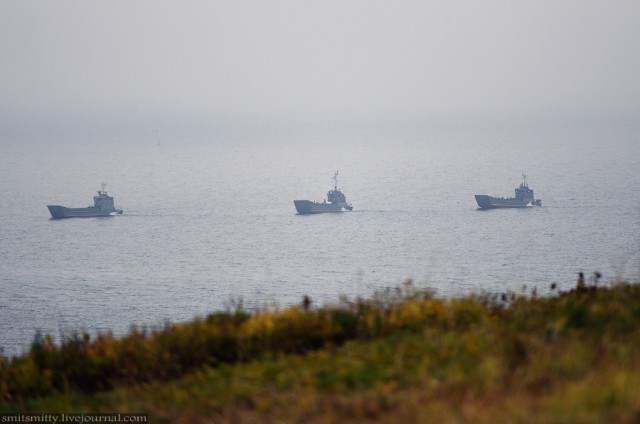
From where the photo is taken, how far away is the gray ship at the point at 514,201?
145 meters

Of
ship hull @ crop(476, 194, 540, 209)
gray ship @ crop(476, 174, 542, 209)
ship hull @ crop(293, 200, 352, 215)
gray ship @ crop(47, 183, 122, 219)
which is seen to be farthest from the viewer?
ship hull @ crop(293, 200, 352, 215)

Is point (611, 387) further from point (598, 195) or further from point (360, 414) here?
point (598, 195)

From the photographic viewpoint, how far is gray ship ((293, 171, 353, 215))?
156 meters

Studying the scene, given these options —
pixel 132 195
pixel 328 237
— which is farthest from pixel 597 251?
pixel 132 195

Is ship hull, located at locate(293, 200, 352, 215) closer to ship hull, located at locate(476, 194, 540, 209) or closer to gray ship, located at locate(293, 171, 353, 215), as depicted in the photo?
gray ship, located at locate(293, 171, 353, 215)

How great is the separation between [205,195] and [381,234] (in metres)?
65.4

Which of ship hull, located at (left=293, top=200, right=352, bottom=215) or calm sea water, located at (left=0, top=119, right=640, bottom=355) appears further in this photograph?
ship hull, located at (left=293, top=200, right=352, bottom=215)

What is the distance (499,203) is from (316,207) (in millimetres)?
32510

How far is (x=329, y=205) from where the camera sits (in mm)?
161250

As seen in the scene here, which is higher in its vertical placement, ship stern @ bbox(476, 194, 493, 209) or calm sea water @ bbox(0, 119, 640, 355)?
ship stern @ bbox(476, 194, 493, 209)

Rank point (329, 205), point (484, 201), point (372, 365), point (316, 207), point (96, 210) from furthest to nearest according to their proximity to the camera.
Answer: point (329, 205) < point (316, 207) < point (96, 210) < point (484, 201) < point (372, 365)

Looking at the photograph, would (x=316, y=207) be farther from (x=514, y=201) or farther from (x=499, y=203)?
(x=514, y=201)

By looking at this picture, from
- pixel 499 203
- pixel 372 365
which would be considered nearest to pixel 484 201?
pixel 499 203

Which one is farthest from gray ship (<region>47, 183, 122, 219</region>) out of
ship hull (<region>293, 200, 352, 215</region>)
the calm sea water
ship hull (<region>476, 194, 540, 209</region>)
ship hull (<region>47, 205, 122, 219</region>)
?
ship hull (<region>476, 194, 540, 209</region>)
